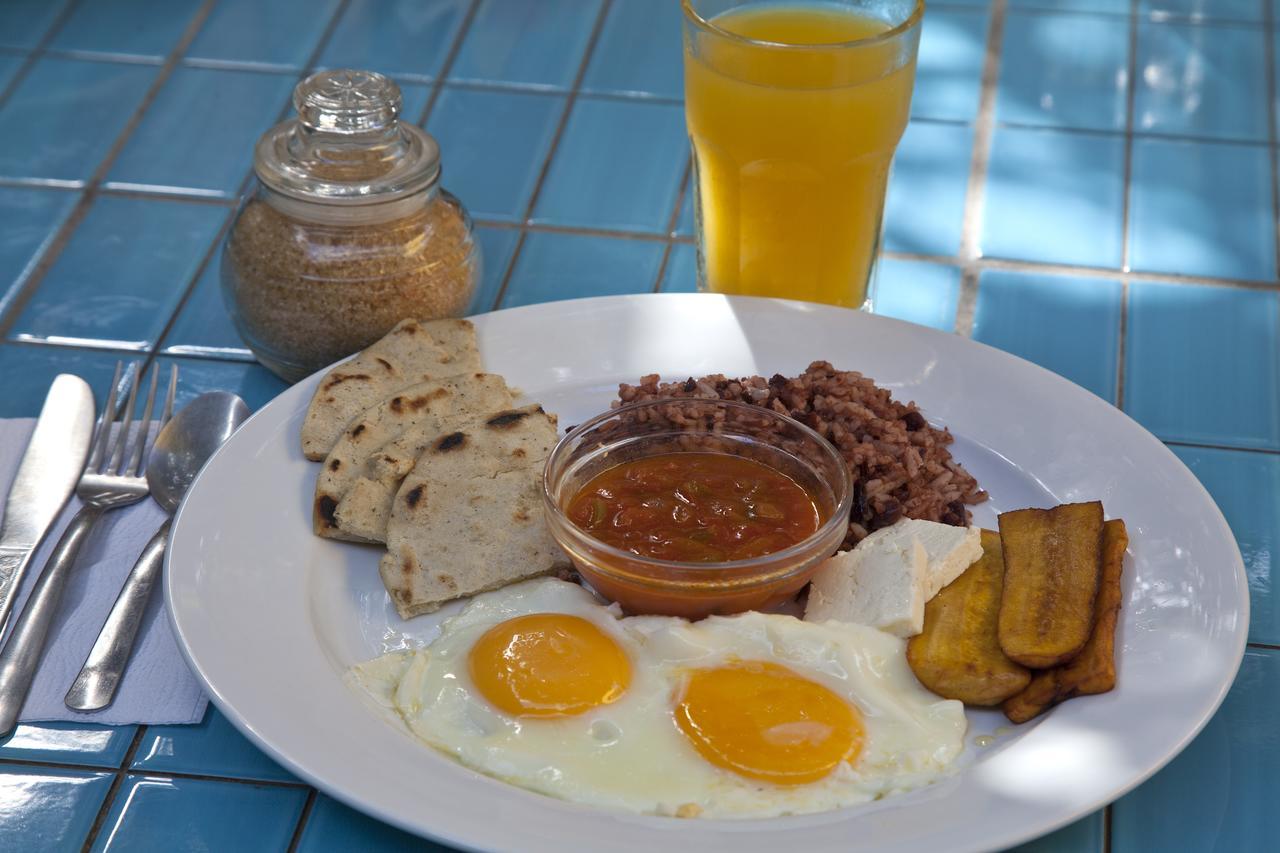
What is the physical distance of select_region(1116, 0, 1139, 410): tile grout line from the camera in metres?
3.52

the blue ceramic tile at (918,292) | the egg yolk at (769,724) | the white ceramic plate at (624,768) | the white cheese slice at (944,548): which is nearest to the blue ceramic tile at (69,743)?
the white ceramic plate at (624,768)

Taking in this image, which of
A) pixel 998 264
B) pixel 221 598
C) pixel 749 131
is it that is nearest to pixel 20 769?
pixel 221 598

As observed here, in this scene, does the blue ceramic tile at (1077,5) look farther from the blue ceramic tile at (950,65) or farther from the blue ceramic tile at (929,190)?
the blue ceramic tile at (929,190)

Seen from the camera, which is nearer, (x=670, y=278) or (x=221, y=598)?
(x=221, y=598)

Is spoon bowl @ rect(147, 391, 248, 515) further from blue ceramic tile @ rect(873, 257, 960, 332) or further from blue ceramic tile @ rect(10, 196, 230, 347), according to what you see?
blue ceramic tile @ rect(873, 257, 960, 332)

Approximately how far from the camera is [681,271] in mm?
3857

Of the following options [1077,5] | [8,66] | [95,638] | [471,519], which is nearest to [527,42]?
[8,66]

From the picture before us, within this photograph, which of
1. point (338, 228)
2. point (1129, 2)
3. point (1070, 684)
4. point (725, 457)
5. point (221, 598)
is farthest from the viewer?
point (1129, 2)

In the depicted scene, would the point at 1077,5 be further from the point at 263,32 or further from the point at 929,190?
the point at 263,32

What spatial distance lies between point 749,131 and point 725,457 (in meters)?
0.86

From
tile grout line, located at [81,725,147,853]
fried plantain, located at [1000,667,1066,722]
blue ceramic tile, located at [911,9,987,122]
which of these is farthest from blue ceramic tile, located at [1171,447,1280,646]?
tile grout line, located at [81,725,147,853]

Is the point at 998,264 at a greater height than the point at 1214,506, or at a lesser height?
lesser

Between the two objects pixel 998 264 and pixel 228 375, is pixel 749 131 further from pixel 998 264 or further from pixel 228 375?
pixel 228 375

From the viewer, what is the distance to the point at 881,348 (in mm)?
3234
